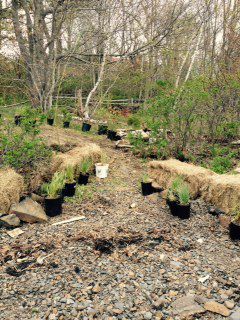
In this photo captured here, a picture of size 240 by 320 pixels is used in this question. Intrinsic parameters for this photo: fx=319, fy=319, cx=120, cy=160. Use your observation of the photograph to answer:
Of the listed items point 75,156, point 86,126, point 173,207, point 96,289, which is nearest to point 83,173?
point 75,156

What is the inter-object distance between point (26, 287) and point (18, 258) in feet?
1.83

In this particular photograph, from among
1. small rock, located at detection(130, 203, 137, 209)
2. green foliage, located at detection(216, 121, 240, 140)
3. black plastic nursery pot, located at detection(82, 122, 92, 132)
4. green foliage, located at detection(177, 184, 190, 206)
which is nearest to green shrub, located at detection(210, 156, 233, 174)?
green foliage, located at detection(216, 121, 240, 140)

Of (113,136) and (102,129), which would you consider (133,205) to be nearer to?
(113,136)

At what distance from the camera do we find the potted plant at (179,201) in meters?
4.50

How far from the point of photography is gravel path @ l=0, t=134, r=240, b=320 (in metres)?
2.73

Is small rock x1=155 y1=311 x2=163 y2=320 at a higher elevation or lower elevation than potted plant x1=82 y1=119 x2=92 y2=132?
lower

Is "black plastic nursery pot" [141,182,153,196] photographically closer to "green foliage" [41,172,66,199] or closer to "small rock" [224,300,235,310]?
"green foliage" [41,172,66,199]

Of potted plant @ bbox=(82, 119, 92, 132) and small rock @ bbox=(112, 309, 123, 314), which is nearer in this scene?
small rock @ bbox=(112, 309, 123, 314)

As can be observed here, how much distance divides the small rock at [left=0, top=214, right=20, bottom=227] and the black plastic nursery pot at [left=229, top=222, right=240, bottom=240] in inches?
107

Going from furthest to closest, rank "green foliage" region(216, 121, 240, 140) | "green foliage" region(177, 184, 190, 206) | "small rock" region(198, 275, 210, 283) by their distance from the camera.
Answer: "green foliage" region(216, 121, 240, 140) < "green foliage" region(177, 184, 190, 206) < "small rock" region(198, 275, 210, 283)

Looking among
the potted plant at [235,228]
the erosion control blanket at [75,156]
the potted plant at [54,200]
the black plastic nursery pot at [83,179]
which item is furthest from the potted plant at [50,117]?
the potted plant at [235,228]

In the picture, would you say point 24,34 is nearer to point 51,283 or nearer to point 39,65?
point 39,65

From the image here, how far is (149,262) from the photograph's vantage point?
3420 mm

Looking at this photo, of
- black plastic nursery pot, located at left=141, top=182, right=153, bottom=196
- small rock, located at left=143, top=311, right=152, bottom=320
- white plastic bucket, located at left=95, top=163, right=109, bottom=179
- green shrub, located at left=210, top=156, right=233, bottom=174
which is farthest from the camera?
green shrub, located at left=210, top=156, right=233, bottom=174
